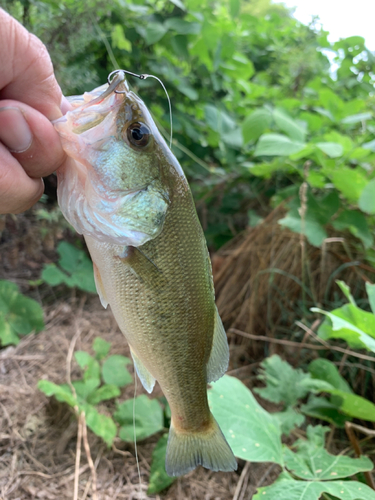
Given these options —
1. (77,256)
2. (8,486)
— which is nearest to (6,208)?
(8,486)

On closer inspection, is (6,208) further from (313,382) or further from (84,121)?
(313,382)

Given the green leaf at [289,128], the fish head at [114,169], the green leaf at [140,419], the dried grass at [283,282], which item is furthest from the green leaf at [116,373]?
the green leaf at [289,128]

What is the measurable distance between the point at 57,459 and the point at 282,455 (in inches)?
38.4

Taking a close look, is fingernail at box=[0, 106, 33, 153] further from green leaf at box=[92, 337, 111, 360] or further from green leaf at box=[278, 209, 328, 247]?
green leaf at box=[278, 209, 328, 247]

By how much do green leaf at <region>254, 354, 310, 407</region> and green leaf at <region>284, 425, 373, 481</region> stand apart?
0.97ft

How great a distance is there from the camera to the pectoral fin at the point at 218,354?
96cm

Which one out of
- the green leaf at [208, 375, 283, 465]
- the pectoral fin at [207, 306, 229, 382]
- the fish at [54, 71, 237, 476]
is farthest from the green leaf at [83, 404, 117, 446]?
the pectoral fin at [207, 306, 229, 382]

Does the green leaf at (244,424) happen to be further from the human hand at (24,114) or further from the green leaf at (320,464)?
the human hand at (24,114)

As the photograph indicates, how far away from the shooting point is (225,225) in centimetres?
300

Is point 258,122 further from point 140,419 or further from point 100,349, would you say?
point 140,419

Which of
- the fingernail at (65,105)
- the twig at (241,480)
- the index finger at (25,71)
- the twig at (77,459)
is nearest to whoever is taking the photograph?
the index finger at (25,71)

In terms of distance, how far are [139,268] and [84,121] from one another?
37cm

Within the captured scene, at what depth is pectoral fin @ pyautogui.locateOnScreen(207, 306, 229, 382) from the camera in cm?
96

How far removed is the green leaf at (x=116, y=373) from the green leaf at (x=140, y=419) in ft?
0.44
